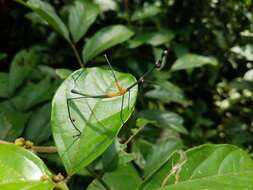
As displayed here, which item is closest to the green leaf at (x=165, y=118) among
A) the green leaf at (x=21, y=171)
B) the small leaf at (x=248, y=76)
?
the small leaf at (x=248, y=76)

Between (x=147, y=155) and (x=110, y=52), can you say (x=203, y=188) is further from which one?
(x=110, y=52)

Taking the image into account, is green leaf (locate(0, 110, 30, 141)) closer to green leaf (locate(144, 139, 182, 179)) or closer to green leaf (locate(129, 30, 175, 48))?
green leaf (locate(144, 139, 182, 179))

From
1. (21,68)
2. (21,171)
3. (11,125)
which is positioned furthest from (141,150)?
(21,171)

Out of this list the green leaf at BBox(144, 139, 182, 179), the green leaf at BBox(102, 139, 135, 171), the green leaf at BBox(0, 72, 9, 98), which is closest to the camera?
the green leaf at BBox(102, 139, 135, 171)

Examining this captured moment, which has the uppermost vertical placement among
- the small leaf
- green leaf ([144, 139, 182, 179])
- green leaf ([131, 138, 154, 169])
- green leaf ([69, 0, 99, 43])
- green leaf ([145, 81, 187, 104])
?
green leaf ([69, 0, 99, 43])

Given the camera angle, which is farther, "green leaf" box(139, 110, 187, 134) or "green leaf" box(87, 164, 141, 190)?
"green leaf" box(139, 110, 187, 134)

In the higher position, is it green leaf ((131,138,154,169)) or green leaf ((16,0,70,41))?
green leaf ((16,0,70,41))

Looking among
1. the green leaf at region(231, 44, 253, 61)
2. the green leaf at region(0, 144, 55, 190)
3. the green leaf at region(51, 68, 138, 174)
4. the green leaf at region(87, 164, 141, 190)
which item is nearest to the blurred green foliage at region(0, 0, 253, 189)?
the green leaf at region(231, 44, 253, 61)
